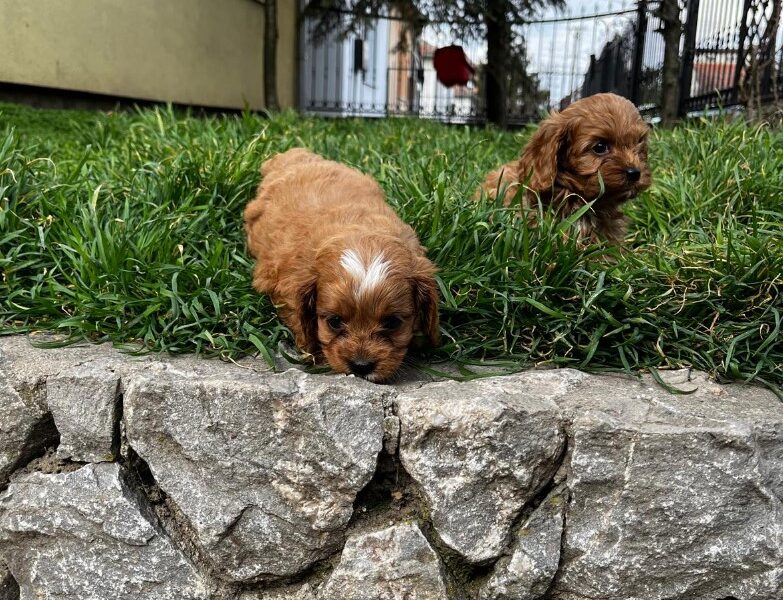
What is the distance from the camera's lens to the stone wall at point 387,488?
8.40ft

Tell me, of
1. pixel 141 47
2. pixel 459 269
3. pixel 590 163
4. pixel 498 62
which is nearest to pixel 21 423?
pixel 459 269

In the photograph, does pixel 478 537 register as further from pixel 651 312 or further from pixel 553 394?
pixel 651 312

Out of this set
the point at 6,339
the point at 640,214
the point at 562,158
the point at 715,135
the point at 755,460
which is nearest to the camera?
the point at 755,460

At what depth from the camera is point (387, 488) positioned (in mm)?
2742

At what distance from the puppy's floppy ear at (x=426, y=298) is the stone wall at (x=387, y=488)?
0.23m

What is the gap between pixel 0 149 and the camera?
4.19 m

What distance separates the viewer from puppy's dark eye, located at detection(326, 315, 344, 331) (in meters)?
2.79

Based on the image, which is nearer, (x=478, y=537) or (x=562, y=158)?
(x=478, y=537)

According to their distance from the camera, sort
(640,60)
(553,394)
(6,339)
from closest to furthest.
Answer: (553,394)
(6,339)
(640,60)

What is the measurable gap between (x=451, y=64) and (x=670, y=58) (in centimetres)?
328

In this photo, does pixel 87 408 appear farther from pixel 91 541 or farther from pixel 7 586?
A: pixel 7 586

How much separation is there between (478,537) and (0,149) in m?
3.41

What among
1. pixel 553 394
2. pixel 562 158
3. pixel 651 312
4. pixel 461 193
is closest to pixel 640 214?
pixel 562 158

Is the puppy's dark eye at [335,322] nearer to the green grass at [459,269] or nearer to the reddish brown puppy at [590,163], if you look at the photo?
the green grass at [459,269]
